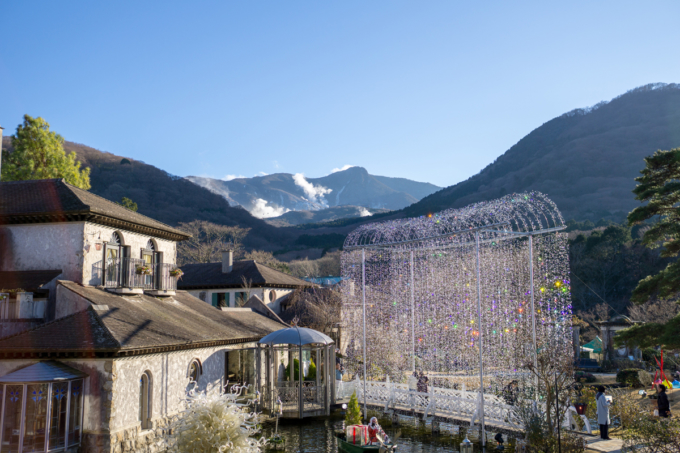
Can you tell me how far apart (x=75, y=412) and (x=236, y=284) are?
2426 centimetres

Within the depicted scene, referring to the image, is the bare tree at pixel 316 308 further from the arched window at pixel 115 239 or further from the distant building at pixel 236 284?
the arched window at pixel 115 239

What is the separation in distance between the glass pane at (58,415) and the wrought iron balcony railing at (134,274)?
227 inches

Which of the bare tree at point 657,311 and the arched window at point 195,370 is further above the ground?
the bare tree at point 657,311

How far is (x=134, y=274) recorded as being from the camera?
20562 millimetres

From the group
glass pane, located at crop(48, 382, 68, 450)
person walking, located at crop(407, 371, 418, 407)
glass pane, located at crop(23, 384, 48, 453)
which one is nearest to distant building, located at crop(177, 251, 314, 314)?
person walking, located at crop(407, 371, 418, 407)

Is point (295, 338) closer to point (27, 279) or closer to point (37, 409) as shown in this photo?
point (37, 409)

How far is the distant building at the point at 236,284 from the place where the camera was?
38281 mm

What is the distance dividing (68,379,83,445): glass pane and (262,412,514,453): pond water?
6.16 metres

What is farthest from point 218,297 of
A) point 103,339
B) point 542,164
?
point 542,164

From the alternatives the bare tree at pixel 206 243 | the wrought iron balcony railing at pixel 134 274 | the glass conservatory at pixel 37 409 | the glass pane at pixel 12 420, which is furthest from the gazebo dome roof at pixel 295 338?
the bare tree at pixel 206 243

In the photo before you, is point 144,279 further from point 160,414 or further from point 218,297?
point 218,297

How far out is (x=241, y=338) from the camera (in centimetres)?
2192

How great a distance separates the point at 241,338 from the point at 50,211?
9.18 m

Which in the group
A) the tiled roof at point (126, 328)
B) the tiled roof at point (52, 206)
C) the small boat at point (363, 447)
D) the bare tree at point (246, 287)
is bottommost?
the small boat at point (363, 447)
